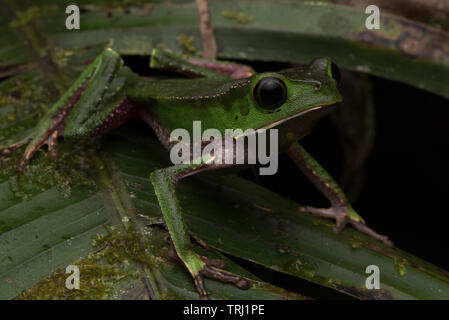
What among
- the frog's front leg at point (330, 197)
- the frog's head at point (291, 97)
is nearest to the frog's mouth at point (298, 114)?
the frog's head at point (291, 97)

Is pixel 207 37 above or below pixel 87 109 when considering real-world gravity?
above

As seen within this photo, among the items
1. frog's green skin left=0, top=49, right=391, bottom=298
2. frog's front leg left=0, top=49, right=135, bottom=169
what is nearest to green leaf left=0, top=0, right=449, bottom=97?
frog's green skin left=0, top=49, right=391, bottom=298

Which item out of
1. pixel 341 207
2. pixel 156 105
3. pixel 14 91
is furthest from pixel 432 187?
pixel 14 91

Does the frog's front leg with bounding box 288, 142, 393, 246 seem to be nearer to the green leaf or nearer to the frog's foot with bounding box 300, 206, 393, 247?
the frog's foot with bounding box 300, 206, 393, 247

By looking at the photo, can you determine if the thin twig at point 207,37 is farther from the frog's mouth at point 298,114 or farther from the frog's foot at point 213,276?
the frog's foot at point 213,276

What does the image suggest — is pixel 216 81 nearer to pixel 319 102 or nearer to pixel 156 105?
pixel 156 105

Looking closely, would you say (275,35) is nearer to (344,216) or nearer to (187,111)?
(187,111)

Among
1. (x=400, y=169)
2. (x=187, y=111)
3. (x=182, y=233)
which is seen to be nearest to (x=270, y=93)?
(x=187, y=111)
